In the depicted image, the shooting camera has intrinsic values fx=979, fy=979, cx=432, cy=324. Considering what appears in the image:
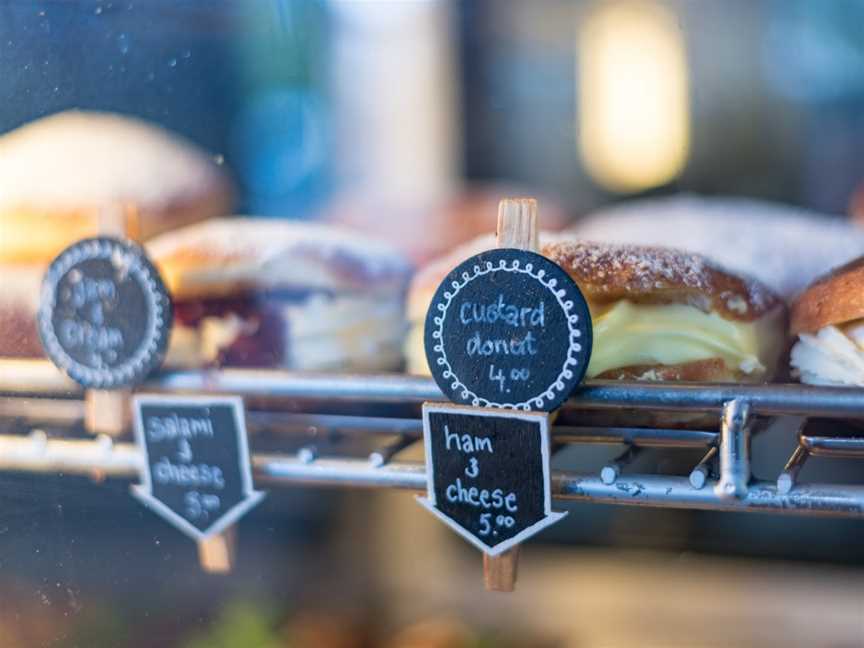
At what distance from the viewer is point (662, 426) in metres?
0.86

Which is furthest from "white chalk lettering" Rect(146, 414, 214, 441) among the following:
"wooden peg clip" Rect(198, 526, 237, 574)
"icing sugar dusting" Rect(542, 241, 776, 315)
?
"icing sugar dusting" Rect(542, 241, 776, 315)

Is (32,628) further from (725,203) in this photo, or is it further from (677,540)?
(677,540)

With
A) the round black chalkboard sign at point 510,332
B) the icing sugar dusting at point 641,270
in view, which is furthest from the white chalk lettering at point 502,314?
the icing sugar dusting at point 641,270

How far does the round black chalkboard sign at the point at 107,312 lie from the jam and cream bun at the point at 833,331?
0.57m

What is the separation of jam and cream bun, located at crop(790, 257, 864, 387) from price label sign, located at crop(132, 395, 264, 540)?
50 cm

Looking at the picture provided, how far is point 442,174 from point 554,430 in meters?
2.39

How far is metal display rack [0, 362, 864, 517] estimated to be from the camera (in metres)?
0.69

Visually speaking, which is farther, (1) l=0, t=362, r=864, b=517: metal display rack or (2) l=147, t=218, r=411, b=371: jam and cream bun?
(2) l=147, t=218, r=411, b=371: jam and cream bun

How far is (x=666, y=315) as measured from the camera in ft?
2.86

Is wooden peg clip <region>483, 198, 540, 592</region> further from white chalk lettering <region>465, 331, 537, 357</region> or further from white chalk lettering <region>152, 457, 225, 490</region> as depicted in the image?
white chalk lettering <region>152, 457, 225, 490</region>

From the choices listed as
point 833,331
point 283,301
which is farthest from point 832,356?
point 283,301

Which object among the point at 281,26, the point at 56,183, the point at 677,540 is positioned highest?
the point at 281,26

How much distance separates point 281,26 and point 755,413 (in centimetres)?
90

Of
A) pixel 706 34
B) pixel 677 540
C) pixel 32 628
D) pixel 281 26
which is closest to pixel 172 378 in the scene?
pixel 32 628
